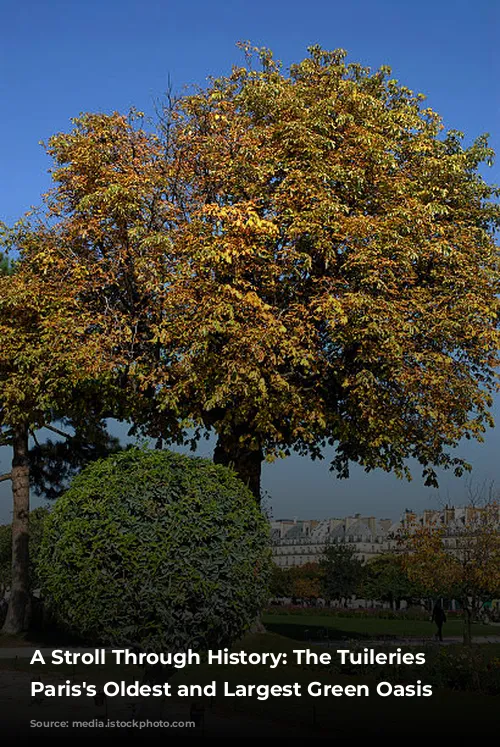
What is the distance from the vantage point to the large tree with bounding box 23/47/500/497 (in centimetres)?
2200

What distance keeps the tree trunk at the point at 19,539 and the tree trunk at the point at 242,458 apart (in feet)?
28.7

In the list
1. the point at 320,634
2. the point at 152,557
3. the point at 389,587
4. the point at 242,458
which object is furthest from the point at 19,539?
the point at 389,587

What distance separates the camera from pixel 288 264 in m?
22.8

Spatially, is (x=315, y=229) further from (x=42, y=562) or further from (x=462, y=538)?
(x=462, y=538)

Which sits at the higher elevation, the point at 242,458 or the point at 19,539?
the point at 242,458

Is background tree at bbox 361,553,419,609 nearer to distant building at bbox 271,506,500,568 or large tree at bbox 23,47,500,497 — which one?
large tree at bbox 23,47,500,497

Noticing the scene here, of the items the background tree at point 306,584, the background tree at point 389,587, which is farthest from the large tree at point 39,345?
the background tree at point 306,584

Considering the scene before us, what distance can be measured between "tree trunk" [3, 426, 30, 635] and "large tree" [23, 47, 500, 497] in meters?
8.78

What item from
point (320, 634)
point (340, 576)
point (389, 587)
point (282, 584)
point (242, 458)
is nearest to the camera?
point (242, 458)

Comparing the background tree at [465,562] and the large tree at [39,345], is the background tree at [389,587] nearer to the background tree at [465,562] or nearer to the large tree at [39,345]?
the background tree at [465,562]

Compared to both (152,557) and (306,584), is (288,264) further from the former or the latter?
(306,584)

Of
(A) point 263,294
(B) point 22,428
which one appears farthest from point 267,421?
(B) point 22,428

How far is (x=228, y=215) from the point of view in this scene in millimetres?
22281

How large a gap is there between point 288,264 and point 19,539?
53.2 feet
